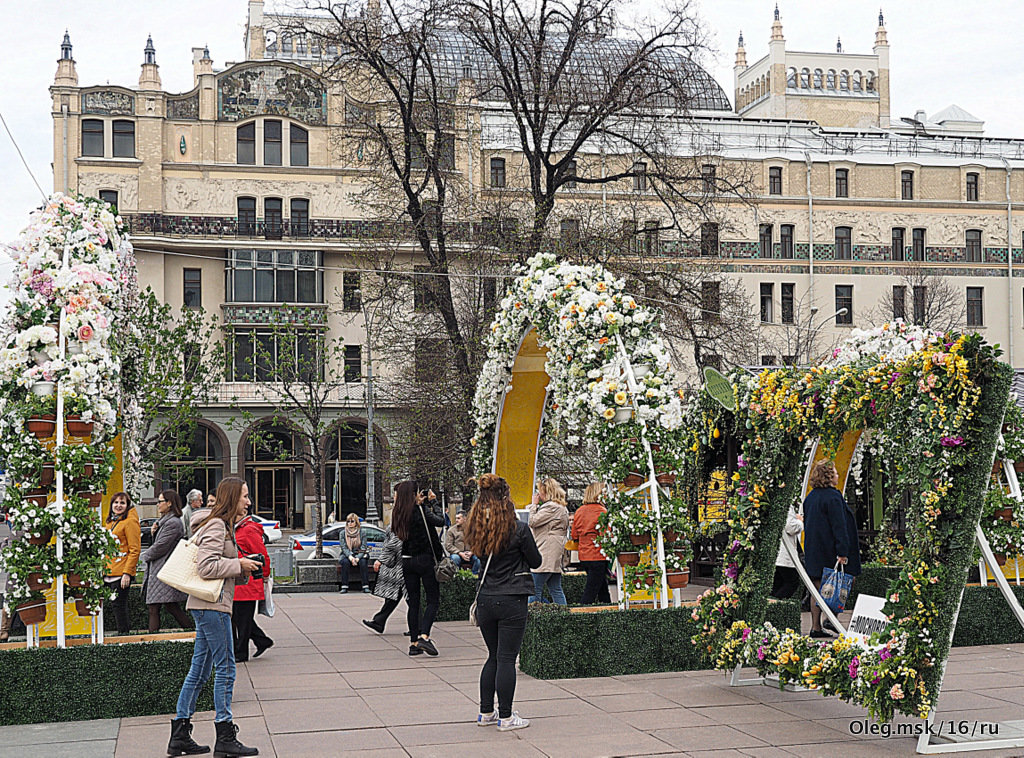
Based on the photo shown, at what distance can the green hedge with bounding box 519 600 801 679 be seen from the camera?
10.4 meters

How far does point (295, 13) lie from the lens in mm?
23328

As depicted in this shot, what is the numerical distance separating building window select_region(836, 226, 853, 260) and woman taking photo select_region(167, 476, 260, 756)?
142 ft

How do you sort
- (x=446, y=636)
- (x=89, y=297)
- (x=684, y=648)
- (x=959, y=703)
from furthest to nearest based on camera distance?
(x=446, y=636), (x=684, y=648), (x=89, y=297), (x=959, y=703)

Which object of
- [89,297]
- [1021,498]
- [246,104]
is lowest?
[1021,498]

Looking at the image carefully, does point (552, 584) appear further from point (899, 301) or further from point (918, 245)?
point (918, 245)

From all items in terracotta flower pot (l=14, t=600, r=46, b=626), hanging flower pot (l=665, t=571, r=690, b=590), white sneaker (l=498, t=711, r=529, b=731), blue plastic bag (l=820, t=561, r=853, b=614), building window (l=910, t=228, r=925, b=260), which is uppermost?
building window (l=910, t=228, r=925, b=260)

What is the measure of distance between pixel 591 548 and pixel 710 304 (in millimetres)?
11244

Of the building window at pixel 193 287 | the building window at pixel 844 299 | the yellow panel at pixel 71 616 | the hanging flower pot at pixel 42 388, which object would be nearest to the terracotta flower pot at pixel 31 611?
the yellow panel at pixel 71 616

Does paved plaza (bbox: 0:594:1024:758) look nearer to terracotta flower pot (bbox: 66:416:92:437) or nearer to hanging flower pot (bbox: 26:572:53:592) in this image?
hanging flower pot (bbox: 26:572:53:592)

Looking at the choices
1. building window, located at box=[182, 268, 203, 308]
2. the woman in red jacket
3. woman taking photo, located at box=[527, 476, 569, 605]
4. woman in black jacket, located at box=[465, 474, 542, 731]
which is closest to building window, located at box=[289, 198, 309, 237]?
building window, located at box=[182, 268, 203, 308]

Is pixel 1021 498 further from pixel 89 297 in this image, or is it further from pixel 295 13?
pixel 295 13

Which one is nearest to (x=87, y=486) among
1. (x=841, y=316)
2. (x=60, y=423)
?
(x=60, y=423)

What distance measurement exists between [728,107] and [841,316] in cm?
1570

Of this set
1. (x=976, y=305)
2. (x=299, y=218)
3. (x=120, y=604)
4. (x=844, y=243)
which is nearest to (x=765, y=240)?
(x=844, y=243)
